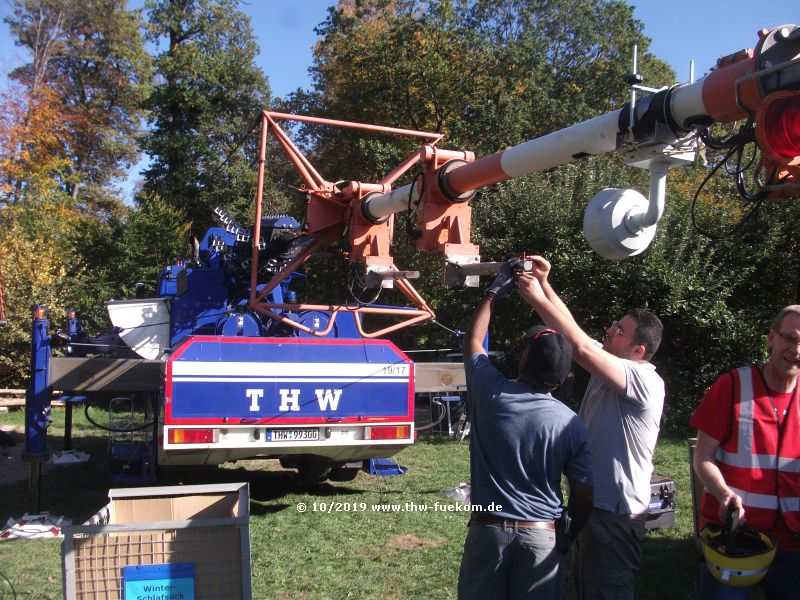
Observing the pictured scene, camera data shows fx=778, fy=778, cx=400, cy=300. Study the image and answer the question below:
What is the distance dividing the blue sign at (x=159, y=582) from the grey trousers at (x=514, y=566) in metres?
1.29

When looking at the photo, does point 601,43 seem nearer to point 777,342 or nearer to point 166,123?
point 166,123

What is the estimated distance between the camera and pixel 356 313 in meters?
8.12

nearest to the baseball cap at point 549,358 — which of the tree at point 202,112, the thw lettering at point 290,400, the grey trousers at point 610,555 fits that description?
the grey trousers at point 610,555

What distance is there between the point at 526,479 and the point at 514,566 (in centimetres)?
34

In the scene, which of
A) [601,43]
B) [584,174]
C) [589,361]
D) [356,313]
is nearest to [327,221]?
[356,313]

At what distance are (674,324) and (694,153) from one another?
10701 mm

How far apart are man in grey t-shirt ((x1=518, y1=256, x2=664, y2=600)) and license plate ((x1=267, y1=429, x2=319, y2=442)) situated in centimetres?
376

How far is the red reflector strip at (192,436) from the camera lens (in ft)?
21.2

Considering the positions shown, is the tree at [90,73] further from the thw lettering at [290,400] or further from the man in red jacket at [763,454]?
the man in red jacket at [763,454]

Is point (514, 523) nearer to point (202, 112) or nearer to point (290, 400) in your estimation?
point (290, 400)

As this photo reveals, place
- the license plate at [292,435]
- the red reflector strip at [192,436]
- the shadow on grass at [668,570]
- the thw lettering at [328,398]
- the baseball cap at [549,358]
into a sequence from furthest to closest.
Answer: the thw lettering at [328,398], the license plate at [292,435], the red reflector strip at [192,436], the shadow on grass at [668,570], the baseball cap at [549,358]

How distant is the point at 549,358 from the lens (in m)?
3.14

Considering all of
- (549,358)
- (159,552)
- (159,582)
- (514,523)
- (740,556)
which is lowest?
(159,582)

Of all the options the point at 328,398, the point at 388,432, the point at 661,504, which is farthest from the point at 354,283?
the point at 661,504
